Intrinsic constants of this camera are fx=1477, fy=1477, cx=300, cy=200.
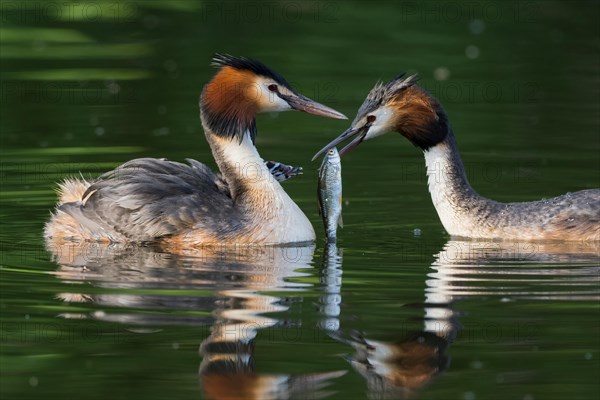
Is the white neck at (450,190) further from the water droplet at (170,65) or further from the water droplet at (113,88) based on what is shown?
the water droplet at (170,65)

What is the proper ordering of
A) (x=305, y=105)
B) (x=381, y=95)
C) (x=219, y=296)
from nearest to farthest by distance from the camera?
(x=219, y=296) < (x=305, y=105) < (x=381, y=95)

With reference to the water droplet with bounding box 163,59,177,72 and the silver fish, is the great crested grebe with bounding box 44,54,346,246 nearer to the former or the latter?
the silver fish

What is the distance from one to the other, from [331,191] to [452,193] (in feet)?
4.32

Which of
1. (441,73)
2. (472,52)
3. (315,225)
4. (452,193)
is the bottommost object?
(315,225)

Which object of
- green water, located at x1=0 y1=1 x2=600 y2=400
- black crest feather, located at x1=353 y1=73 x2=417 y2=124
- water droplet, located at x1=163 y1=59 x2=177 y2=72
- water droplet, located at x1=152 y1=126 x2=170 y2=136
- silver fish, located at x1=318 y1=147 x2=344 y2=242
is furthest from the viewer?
water droplet, located at x1=163 y1=59 x2=177 y2=72

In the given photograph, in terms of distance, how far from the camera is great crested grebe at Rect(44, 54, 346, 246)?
37.7 feet

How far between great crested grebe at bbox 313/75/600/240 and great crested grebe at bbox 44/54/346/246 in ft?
2.04

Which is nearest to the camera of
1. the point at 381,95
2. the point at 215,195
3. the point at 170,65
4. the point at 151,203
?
the point at 151,203

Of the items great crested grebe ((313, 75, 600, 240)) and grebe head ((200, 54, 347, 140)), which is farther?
great crested grebe ((313, 75, 600, 240))

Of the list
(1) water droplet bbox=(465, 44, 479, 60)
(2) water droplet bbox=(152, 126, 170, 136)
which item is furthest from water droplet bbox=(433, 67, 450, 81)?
(2) water droplet bbox=(152, 126, 170, 136)

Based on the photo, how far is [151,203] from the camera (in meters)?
11.6

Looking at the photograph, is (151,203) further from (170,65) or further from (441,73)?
(170,65)

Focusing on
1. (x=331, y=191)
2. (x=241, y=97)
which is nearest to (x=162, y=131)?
(x=241, y=97)

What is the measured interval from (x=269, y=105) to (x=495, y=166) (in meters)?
3.66
